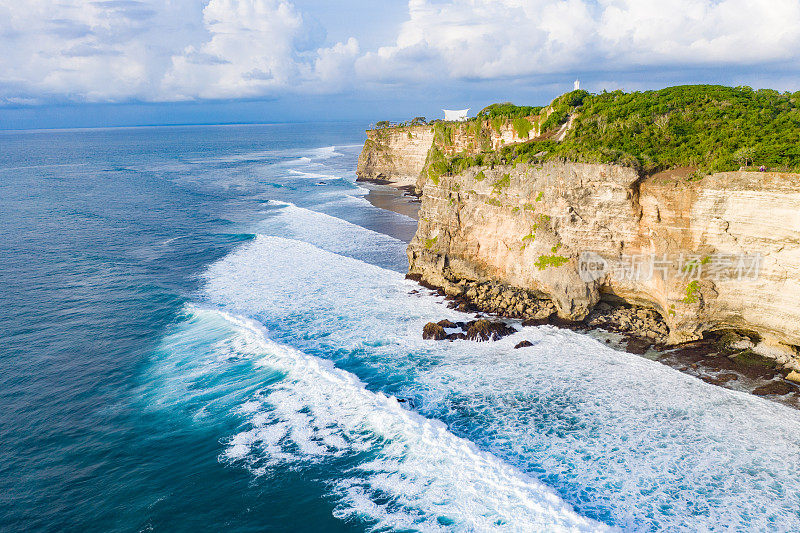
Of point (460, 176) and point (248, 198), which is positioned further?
point (248, 198)

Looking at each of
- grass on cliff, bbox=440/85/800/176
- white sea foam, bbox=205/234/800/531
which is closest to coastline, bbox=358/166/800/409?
white sea foam, bbox=205/234/800/531

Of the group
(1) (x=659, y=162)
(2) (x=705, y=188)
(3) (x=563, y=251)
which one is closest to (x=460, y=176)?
(3) (x=563, y=251)

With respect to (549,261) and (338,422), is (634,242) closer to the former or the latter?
(549,261)

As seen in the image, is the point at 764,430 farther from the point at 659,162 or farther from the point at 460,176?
the point at 460,176

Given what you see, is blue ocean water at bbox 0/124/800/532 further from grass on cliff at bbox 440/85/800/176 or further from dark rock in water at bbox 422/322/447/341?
grass on cliff at bbox 440/85/800/176

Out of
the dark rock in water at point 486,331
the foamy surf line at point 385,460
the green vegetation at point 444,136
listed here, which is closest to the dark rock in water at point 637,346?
the dark rock in water at point 486,331

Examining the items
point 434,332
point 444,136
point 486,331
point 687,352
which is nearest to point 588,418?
point 687,352
